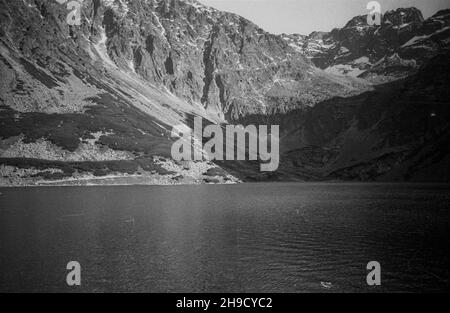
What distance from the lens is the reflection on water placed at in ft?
142

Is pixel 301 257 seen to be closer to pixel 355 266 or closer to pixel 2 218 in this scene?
pixel 355 266

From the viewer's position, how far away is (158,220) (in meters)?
85.1

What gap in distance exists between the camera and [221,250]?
57.8 metres

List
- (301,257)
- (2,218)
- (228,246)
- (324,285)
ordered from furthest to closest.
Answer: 1. (2,218)
2. (228,246)
3. (301,257)
4. (324,285)

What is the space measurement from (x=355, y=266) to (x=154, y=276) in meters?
24.3

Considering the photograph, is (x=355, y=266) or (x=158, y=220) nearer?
(x=355, y=266)

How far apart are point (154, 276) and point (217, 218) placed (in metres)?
44.1

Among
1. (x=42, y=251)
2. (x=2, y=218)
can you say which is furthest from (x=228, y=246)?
(x=2, y=218)

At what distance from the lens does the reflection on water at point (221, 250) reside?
4328 centimetres

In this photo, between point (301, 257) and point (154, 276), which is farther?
point (301, 257)
